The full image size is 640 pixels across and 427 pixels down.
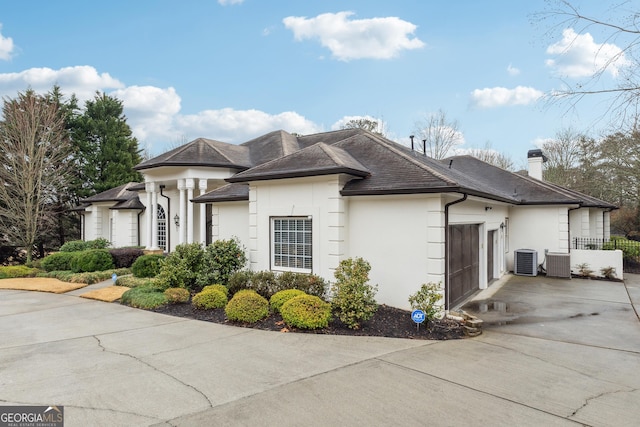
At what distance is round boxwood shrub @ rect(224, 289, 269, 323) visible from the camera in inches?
283

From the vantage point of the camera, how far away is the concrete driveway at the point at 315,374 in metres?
3.65

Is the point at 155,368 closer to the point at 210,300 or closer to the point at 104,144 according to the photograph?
the point at 210,300

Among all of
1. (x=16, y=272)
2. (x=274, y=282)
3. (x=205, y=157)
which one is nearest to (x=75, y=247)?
(x=16, y=272)

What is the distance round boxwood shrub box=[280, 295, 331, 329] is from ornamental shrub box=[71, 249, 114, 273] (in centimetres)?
1049

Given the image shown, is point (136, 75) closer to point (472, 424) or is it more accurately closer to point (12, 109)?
point (12, 109)

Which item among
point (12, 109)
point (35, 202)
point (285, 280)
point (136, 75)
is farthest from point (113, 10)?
point (12, 109)

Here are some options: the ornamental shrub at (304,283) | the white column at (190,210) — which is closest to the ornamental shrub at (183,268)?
the ornamental shrub at (304,283)

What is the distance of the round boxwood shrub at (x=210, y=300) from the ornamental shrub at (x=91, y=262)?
786 centimetres

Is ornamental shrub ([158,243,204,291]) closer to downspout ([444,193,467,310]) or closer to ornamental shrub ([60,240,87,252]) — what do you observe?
downspout ([444,193,467,310])

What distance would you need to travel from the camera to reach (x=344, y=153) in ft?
33.6

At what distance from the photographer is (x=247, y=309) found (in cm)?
723

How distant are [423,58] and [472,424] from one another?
13.0 meters

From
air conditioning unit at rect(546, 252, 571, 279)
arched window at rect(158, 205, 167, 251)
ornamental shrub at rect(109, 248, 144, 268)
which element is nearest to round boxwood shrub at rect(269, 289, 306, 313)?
ornamental shrub at rect(109, 248, 144, 268)

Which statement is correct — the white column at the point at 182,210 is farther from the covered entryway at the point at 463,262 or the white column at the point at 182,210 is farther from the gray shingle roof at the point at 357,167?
the covered entryway at the point at 463,262
